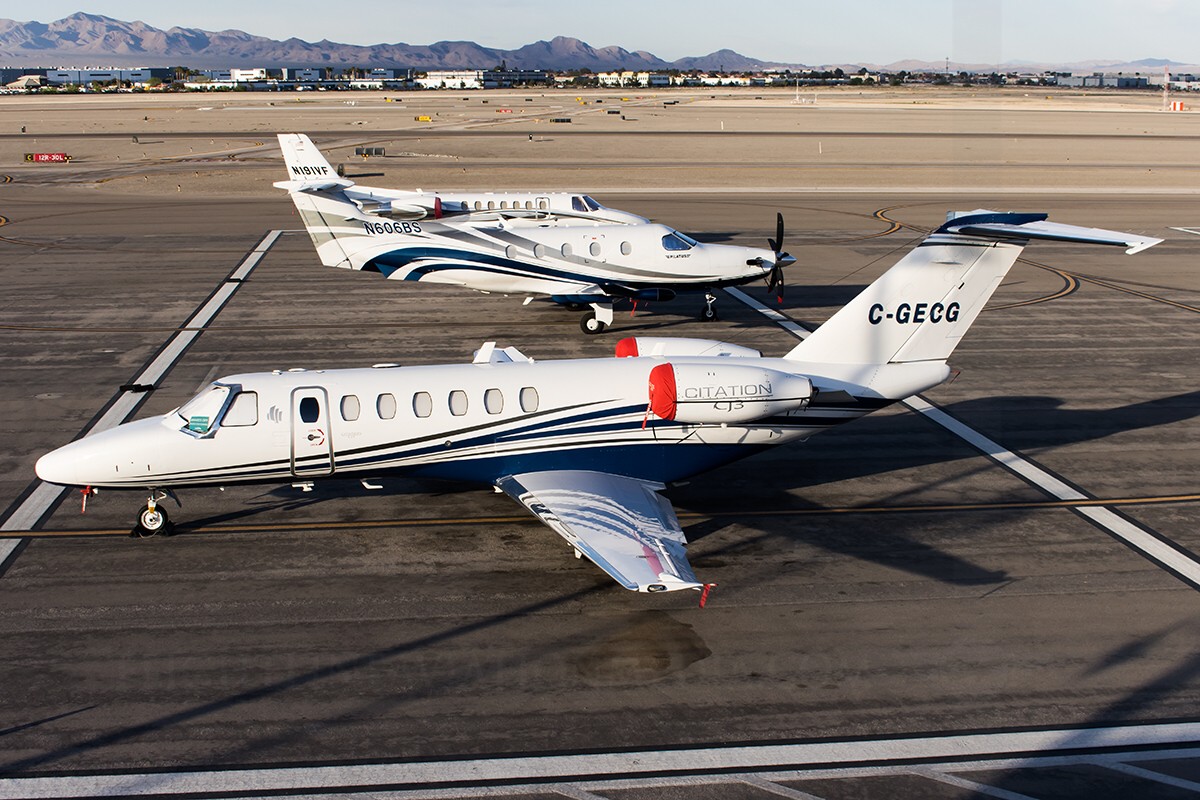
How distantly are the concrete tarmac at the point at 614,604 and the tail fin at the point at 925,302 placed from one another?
2892mm

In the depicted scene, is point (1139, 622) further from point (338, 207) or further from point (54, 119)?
point (54, 119)

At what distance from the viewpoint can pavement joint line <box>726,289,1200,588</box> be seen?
17.4 metres

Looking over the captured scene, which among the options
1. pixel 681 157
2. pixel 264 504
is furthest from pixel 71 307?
pixel 681 157

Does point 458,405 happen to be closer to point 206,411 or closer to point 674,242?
point 206,411

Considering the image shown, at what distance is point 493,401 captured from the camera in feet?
58.2

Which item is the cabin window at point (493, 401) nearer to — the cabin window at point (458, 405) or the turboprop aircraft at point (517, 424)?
the turboprop aircraft at point (517, 424)

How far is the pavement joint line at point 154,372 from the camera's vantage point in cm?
1908

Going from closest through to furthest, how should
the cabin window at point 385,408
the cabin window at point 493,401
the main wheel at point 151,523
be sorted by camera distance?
the cabin window at point 385,408 → the cabin window at point 493,401 → the main wheel at point 151,523

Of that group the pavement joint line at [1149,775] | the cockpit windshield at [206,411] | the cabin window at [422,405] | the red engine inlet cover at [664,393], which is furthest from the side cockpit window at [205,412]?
the pavement joint line at [1149,775]

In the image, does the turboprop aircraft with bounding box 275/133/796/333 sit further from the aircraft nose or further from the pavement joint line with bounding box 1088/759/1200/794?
the pavement joint line with bounding box 1088/759/1200/794

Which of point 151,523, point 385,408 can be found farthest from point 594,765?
point 151,523

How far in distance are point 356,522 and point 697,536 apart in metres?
6.09

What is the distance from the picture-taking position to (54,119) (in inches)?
5364

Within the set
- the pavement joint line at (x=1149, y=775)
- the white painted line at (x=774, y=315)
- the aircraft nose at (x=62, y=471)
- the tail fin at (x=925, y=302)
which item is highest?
the tail fin at (x=925, y=302)
